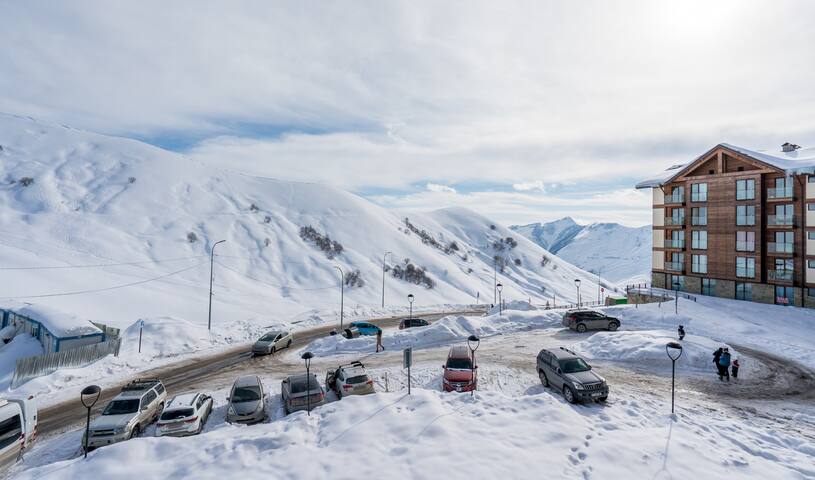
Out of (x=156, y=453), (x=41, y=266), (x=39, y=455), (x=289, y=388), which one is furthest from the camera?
(x=41, y=266)

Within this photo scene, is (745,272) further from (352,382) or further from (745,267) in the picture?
(352,382)

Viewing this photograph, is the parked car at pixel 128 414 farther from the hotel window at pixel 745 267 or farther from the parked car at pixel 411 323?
the hotel window at pixel 745 267

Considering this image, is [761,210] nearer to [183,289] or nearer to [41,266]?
[183,289]

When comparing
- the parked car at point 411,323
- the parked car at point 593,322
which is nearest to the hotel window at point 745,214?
the parked car at point 593,322

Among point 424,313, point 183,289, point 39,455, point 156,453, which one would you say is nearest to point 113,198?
point 183,289

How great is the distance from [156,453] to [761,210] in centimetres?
Answer: 5069

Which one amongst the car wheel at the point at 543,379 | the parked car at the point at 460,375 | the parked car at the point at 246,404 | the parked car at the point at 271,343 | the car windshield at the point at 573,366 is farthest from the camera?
the parked car at the point at 271,343

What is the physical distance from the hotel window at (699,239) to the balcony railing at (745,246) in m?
2.98

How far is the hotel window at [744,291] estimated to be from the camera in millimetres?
39375

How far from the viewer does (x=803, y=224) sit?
3656 cm

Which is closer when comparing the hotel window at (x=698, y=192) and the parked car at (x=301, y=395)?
the parked car at (x=301, y=395)

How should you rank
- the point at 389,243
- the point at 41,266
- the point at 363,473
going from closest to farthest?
the point at 363,473 < the point at 41,266 < the point at 389,243

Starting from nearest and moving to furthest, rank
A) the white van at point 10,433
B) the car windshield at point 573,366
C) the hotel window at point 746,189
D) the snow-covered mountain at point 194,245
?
the white van at point 10,433, the car windshield at point 573,366, the hotel window at point 746,189, the snow-covered mountain at point 194,245

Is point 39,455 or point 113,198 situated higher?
point 113,198
